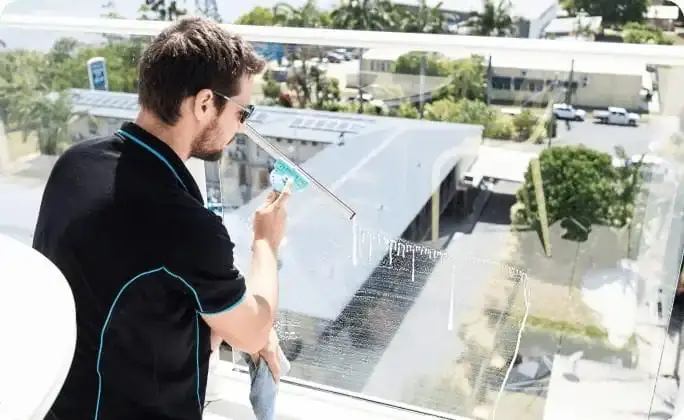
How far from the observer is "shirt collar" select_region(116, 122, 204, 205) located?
1054mm

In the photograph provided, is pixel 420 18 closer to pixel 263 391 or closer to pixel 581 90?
pixel 581 90

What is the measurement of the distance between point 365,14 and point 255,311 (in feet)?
28.4

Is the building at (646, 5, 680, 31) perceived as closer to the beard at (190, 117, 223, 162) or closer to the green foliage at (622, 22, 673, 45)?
the green foliage at (622, 22, 673, 45)

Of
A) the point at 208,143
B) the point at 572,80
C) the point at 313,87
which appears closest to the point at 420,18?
the point at 313,87

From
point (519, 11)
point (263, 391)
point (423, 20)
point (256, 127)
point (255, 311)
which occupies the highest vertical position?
point (519, 11)

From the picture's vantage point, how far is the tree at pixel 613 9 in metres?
6.49

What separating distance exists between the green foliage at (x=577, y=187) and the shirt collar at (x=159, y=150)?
141 cm

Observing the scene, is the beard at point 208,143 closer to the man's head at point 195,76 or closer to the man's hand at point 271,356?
the man's head at point 195,76

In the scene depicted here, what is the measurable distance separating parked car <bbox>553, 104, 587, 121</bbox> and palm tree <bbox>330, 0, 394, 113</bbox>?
6.41 m

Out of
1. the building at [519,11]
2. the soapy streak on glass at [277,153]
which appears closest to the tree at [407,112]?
the soapy streak on glass at [277,153]

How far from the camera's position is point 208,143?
1.16 m

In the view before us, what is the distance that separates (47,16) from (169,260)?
123 centimetres

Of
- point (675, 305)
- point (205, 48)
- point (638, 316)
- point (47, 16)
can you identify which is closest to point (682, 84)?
point (675, 305)

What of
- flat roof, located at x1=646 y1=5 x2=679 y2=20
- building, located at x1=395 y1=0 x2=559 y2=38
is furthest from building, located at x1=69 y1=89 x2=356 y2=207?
building, located at x1=395 y1=0 x2=559 y2=38
